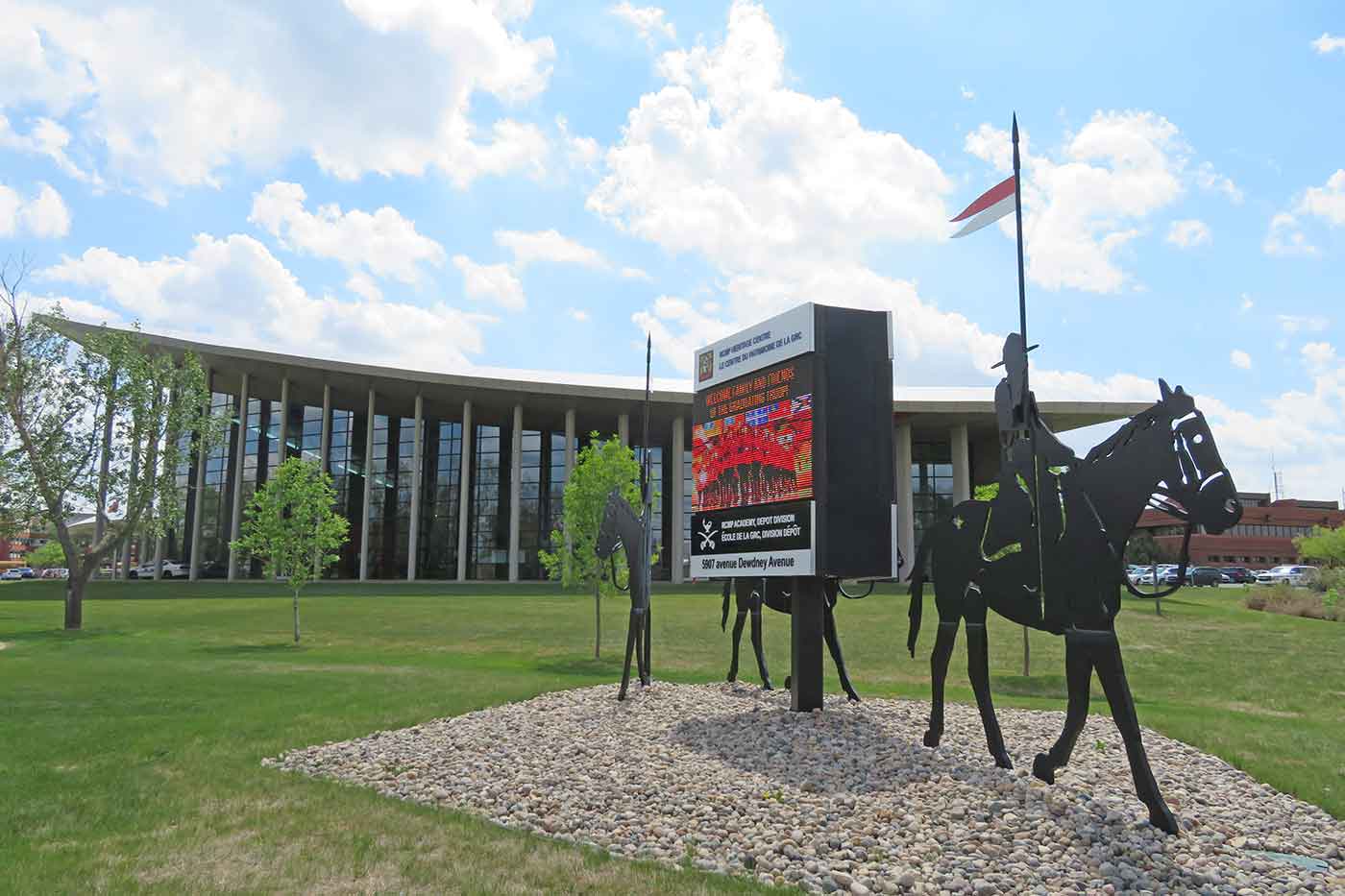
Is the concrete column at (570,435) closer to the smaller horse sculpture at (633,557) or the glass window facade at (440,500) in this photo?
the glass window facade at (440,500)

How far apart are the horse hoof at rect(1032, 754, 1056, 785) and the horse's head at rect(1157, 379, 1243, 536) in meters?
2.61

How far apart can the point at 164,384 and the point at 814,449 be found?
102 feet

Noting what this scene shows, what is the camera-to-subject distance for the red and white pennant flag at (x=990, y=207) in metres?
9.44

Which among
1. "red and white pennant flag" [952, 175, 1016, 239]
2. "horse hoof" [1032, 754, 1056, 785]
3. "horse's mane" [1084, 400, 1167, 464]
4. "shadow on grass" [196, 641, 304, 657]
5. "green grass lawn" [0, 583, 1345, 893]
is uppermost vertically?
"red and white pennant flag" [952, 175, 1016, 239]

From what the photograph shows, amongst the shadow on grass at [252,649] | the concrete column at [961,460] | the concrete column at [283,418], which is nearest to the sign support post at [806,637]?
the shadow on grass at [252,649]

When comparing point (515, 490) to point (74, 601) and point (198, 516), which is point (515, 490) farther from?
point (74, 601)

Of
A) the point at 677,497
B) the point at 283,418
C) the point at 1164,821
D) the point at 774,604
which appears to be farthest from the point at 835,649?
the point at 283,418

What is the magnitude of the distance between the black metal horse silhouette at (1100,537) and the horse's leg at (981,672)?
0.8 inches

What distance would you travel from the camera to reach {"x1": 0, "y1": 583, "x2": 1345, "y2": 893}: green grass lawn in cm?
666

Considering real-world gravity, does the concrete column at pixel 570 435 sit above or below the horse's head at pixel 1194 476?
above

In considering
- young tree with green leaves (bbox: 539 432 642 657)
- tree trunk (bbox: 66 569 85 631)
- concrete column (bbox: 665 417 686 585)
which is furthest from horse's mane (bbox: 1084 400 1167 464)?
concrete column (bbox: 665 417 686 585)

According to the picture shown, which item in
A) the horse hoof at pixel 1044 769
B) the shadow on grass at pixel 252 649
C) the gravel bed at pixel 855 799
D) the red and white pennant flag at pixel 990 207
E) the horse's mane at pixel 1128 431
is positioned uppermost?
the red and white pennant flag at pixel 990 207

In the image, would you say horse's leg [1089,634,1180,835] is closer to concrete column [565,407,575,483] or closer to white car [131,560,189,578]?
concrete column [565,407,575,483]

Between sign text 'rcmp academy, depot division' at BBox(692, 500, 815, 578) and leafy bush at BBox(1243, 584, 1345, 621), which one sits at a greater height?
sign text 'rcmp academy, depot division' at BBox(692, 500, 815, 578)
